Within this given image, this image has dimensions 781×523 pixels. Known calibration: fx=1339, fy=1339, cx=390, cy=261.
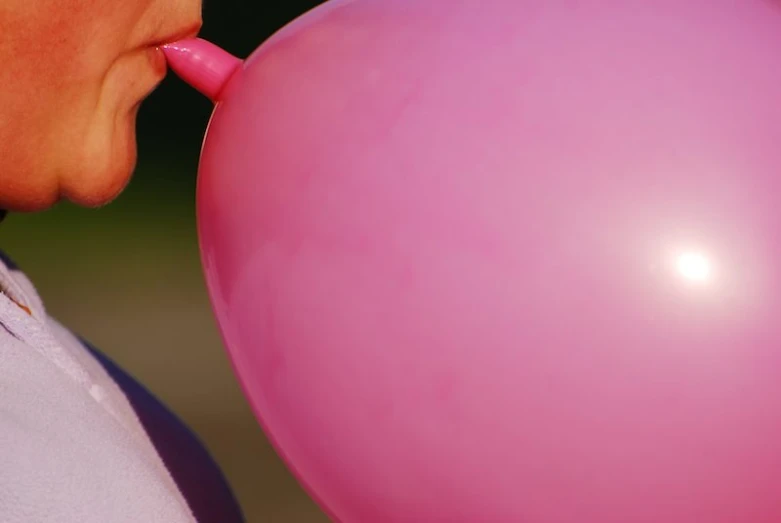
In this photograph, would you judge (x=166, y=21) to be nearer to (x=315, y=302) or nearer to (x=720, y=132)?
(x=315, y=302)

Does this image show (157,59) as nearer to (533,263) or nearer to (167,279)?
(533,263)

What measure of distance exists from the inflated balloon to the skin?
0.45ft

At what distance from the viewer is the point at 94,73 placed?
2.62 feet

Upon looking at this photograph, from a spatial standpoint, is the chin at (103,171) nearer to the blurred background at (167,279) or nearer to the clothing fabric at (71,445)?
the clothing fabric at (71,445)

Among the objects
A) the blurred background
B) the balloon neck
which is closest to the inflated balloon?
the balloon neck

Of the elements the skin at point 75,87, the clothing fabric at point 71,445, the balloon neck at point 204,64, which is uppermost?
the balloon neck at point 204,64

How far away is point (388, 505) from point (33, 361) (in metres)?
0.23

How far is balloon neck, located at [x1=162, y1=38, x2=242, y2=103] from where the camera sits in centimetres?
81

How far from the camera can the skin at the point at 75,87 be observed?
772mm

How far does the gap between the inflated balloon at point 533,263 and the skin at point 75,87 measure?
0.45 feet

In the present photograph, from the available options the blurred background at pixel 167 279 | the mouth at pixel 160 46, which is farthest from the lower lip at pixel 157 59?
the blurred background at pixel 167 279

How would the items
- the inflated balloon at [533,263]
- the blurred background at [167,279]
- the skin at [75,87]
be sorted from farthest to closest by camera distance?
the blurred background at [167,279] → the skin at [75,87] → the inflated balloon at [533,263]

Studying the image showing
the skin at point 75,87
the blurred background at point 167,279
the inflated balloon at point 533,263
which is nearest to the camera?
the inflated balloon at point 533,263

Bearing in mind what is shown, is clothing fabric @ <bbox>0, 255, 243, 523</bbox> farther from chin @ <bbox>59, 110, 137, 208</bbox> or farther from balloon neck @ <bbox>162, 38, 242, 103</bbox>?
balloon neck @ <bbox>162, 38, 242, 103</bbox>
